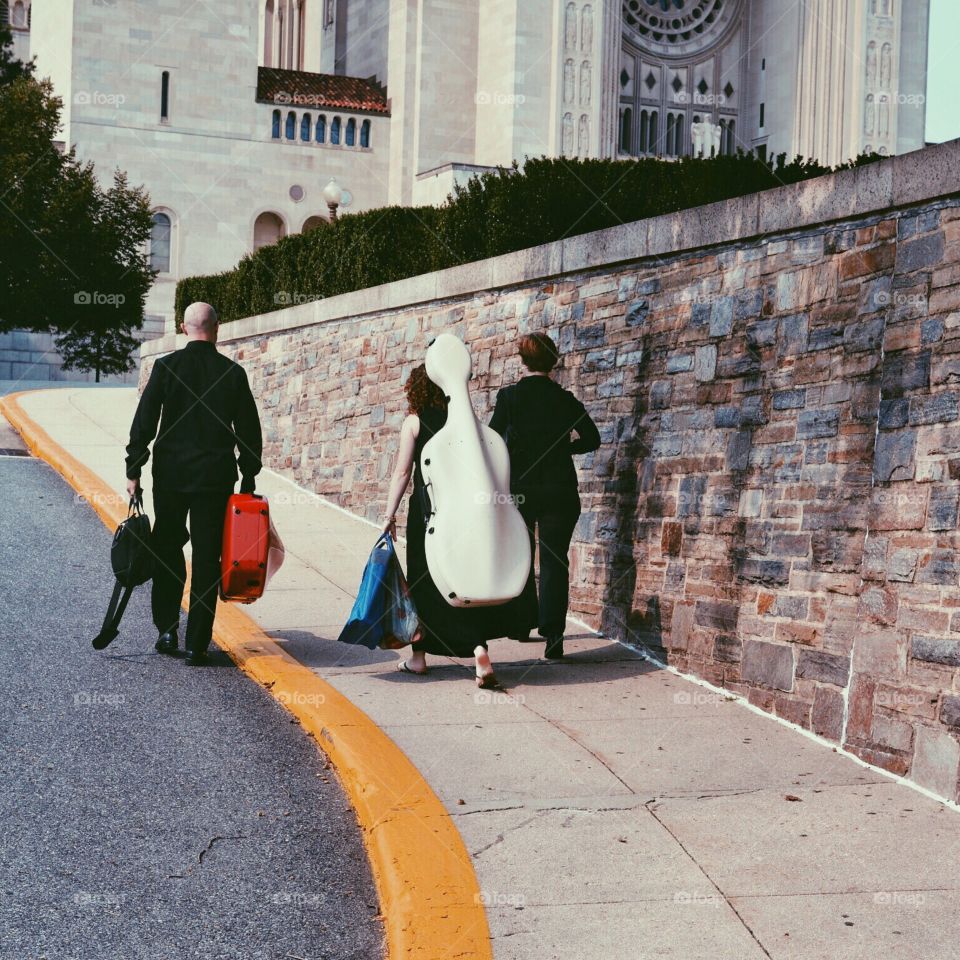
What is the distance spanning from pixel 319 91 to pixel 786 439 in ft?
160

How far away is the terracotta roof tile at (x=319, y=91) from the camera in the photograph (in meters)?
52.1

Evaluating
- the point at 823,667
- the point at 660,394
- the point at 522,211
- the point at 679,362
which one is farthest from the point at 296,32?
the point at 823,667

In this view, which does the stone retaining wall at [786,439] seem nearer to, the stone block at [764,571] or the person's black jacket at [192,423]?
the stone block at [764,571]

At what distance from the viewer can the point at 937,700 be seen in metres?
5.82

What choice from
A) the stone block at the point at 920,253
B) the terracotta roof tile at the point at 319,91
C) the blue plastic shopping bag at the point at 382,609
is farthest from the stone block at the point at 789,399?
the terracotta roof tile at the point at 319,91

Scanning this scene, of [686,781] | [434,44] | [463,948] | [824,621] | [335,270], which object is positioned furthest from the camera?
[434,44]

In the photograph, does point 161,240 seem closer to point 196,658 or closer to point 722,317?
point 196,658

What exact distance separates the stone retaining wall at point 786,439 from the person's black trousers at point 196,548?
2608 mm

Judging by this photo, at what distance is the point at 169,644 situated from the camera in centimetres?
832

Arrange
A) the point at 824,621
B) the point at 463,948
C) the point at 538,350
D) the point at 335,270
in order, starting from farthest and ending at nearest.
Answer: the point at 335,270, the point at 538,350, the point at 824,621, the point at 463,948

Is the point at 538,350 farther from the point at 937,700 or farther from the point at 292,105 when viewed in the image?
the point at 292,105

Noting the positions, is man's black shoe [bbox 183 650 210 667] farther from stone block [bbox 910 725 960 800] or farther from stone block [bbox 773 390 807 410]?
stone block [bbox 910 725 960 800]

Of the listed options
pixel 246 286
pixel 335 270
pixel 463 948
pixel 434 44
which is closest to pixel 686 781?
pixel 463 948

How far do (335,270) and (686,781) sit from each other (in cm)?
1242
